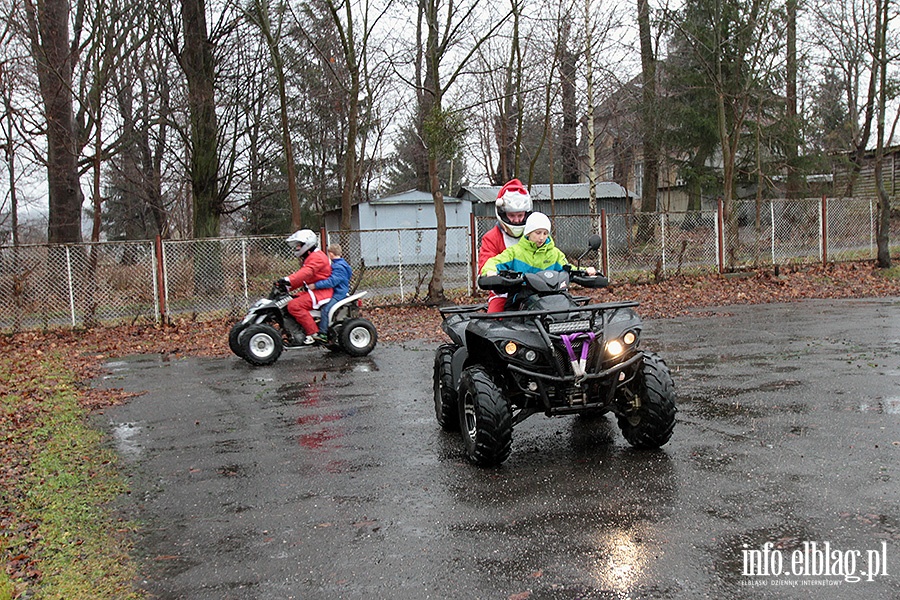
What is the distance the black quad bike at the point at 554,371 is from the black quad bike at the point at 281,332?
6048 mm

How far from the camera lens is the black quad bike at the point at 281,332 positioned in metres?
11.6

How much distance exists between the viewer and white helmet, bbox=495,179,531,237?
693 cm

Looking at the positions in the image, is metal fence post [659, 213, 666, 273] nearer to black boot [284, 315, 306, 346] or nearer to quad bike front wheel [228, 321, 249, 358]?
black boot [284, 315, 306, 346]

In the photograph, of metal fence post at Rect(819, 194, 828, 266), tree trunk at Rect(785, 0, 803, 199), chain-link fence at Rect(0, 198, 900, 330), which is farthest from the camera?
tree trunk at Rect(785, 0, 803, 199)

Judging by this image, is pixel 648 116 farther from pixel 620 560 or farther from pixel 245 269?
pixel 620 560

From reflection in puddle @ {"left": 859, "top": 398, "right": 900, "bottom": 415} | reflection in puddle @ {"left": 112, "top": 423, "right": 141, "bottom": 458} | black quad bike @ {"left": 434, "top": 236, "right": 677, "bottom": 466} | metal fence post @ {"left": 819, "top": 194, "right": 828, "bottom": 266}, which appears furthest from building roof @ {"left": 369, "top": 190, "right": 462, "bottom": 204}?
black quad bike @ {"left": 434, "top": 236, "right": 677, "bottom": 466}

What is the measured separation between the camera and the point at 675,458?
229 inches

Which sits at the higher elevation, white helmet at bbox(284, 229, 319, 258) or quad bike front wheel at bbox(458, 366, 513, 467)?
white helmet at bbox(284, 229, 319, 258)

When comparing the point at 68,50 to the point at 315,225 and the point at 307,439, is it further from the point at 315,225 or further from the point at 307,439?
the point at 315,225

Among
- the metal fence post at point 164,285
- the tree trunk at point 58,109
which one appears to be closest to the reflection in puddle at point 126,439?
the metal fence post at point 164,285

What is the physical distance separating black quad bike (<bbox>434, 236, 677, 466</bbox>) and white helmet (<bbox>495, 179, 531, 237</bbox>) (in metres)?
→ 0.89

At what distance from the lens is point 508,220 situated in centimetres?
698

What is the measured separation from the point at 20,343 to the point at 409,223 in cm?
2367

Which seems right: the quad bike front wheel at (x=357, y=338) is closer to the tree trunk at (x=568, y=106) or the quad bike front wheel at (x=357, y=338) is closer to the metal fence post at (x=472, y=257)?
the metal fence post at (x=472, y=257)
